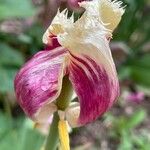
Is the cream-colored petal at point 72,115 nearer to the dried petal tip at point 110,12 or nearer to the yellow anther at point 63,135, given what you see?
the yellow anther at point 63,135

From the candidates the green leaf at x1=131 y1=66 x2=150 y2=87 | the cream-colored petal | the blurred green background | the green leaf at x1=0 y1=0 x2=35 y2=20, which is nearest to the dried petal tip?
the cream-colored petal

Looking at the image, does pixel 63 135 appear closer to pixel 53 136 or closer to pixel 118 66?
pixel 53 136

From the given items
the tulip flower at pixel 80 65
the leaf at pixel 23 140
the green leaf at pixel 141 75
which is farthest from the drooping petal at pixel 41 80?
the green leaf at pixel 141 75

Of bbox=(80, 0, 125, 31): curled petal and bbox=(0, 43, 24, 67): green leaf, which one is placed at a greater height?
bbox=(80, 0, 125, 31): curled petal

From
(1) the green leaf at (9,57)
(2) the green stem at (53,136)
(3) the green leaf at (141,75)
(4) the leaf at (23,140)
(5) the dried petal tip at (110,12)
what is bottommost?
(3) the green leaf at (141,75)

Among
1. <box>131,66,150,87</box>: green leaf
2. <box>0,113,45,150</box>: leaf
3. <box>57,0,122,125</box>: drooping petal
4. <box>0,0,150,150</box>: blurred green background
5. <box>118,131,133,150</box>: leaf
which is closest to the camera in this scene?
<box>57,0,122,125</box>: drooping petal

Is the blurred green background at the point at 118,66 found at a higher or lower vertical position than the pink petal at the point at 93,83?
lower

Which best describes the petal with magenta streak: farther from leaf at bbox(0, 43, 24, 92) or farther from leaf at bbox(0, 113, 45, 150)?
leaf at bbox(0, 43, 24, 92)
